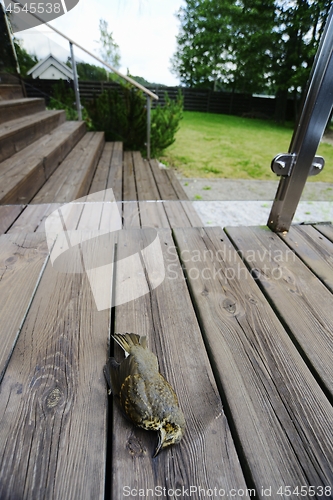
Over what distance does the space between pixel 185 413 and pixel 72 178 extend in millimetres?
2257

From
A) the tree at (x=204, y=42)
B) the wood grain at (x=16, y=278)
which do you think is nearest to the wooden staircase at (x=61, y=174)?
the wood grain at (x=16, y=278)

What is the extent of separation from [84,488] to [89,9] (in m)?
2.23

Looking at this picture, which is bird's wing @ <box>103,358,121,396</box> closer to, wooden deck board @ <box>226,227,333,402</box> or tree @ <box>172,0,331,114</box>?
wooden deck board @ <box>226,227,333,402</box>

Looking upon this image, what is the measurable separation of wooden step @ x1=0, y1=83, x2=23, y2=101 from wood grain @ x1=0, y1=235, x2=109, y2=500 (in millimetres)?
2825

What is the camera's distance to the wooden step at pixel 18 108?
2432mm

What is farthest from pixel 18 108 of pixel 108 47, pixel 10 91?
pixel 108 47

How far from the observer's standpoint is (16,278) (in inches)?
34.9

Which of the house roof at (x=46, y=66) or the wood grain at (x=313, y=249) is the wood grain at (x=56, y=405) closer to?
the wood grain at (x=313, y=249)

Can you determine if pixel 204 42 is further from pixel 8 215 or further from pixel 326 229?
pixel 8 215

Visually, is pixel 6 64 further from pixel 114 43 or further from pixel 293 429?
→ pixel 293 429

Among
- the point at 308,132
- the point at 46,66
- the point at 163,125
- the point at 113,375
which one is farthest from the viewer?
the point at 163,125

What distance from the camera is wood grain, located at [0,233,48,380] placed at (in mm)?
699

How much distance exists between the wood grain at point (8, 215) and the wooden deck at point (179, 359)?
0.48 metres

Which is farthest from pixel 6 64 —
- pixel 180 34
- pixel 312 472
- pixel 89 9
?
pixel 312 472
